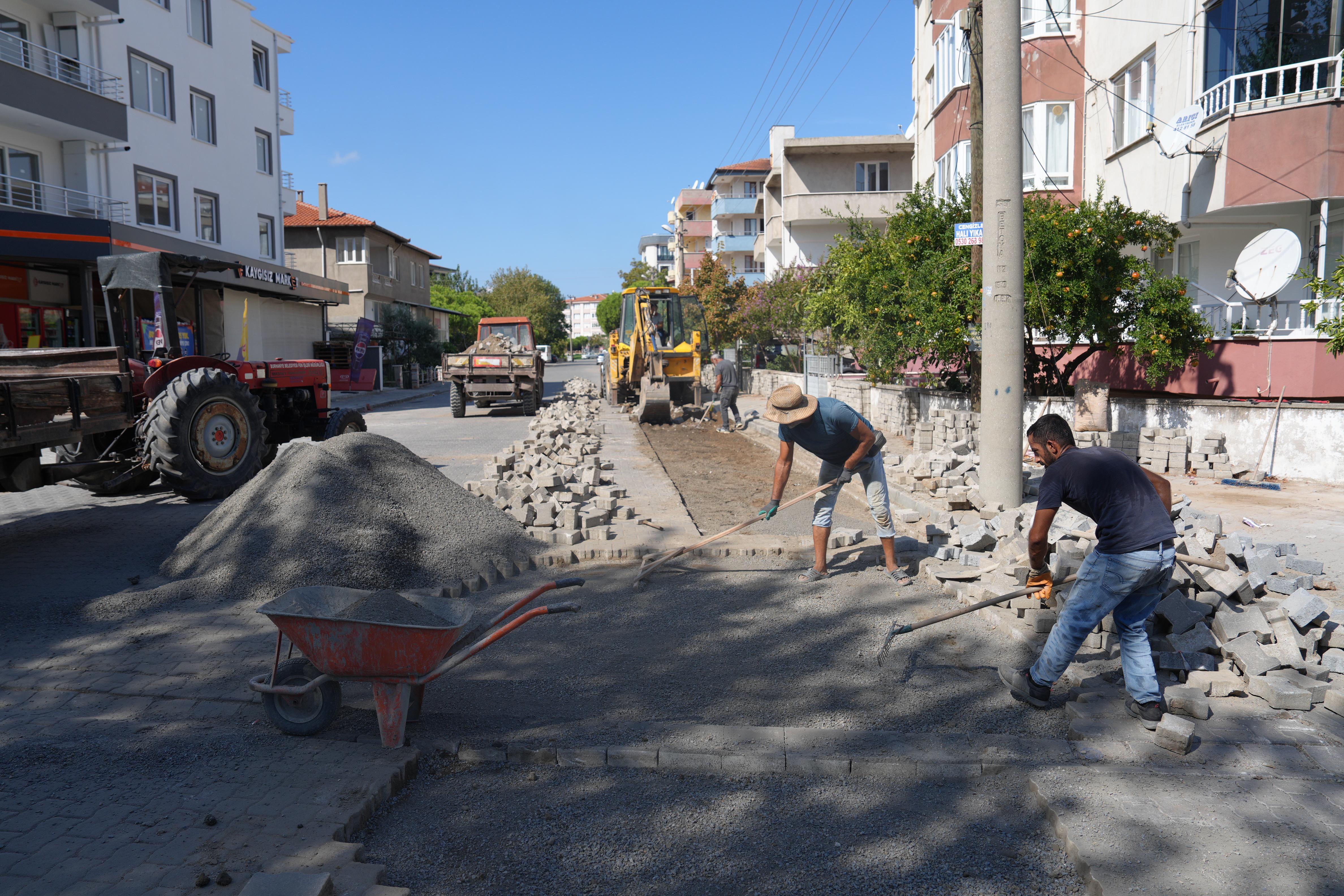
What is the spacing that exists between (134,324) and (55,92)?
14076 mm

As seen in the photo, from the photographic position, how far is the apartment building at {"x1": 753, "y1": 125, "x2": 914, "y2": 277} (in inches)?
1417

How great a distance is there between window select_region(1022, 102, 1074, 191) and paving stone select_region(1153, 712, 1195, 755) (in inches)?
649

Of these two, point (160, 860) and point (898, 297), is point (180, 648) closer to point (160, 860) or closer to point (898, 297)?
point (160, 860)

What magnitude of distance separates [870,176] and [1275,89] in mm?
24611

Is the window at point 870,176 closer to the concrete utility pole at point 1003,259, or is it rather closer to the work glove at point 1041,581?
the concrete utility pole at point 1003,259

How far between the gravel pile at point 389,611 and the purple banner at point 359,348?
2862cm

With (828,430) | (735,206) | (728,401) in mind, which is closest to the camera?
(828,430)

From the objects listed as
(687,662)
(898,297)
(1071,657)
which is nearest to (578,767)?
(687,662)

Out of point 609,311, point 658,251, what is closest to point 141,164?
point 609,311

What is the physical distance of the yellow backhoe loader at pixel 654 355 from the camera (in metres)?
20.8

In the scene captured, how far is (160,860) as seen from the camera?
3.07 m

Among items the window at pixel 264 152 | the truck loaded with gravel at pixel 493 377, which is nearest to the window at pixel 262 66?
the window at pixel 264 152

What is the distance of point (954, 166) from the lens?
68.1 feet

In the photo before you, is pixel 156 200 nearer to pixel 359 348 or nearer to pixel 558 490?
pixel 359 348
